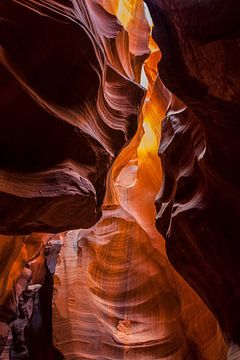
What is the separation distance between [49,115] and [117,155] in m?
1.46

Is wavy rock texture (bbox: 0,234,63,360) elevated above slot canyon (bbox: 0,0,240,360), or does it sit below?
below

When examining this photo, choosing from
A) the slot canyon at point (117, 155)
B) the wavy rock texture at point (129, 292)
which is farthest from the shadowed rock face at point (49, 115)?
the wavy rock texture at point (129, 292)

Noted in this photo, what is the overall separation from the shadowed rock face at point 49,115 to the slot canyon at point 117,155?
0.04 feet

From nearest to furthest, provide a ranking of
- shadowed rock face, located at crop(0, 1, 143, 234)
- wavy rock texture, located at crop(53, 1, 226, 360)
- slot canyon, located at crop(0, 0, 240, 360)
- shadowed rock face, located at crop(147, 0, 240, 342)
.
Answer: shadowed rock face, located at crop(147, 0, 240, 342)
slot canyon, located at crop(0, 0, 240, 360)
shadowed rock face, located at crop(0, 1, 143, 234)
wavy rock texture, located at crop(53, 1, 226, 360)

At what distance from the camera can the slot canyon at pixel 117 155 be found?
3.53 m

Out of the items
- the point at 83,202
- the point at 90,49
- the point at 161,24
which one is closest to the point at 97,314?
the point at 83,202

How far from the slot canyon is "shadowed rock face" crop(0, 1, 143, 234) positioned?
11 mm

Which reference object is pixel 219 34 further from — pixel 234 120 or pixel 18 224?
pixel 18 224

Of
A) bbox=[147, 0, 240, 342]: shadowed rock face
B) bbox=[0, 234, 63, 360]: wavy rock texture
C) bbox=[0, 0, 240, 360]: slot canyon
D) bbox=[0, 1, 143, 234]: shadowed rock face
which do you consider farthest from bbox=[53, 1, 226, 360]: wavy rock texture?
bbox=[0, 1, 143, 234]: shadowed rock face

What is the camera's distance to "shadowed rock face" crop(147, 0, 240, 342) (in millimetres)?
3248

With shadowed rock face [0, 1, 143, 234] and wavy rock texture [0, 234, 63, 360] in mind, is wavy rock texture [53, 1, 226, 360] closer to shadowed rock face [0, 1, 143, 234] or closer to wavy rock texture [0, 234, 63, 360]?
wavy rock texture [0, 234, 63, 360]

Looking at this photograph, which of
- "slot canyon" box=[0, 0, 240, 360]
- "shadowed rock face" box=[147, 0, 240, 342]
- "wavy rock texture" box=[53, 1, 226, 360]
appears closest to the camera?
"shadowed rock face" box=[147, 0, 240, 342]

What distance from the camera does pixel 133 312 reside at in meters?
8.28

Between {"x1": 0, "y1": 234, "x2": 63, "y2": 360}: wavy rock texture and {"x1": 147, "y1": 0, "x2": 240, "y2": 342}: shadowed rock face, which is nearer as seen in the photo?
{"x1": 147, "y1": 0, "x2": 240, "y2": 342}: shadowed rock face
